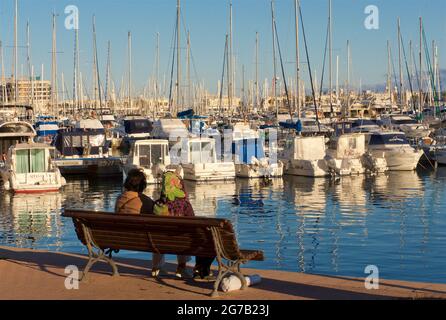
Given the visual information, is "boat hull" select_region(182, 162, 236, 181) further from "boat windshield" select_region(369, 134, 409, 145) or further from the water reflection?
"boat windshield" select_region(369, 134, 409, 145)

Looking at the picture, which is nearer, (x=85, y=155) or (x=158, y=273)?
(x=158, y=273)

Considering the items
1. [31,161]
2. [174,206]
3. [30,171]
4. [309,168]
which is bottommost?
[309,168]

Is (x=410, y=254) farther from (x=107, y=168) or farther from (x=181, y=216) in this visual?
(x=107, y=168)

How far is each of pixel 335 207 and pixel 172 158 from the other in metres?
12.9

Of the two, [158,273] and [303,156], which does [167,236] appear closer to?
[158,273]

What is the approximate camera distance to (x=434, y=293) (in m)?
9.15

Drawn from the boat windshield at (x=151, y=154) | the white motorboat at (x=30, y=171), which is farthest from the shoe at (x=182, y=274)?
the boat windshield at (x=151, y=154)

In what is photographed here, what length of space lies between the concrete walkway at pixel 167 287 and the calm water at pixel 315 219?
4646 mm

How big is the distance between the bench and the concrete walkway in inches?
12.2

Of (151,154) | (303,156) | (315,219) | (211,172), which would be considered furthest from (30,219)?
(303,156)

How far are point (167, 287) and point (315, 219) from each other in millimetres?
14700

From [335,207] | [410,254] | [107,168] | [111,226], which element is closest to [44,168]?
[107,168]

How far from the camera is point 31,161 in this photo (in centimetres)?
3381
